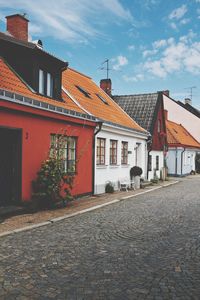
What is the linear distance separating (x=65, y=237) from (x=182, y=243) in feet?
7.88

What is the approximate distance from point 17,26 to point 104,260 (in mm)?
12926

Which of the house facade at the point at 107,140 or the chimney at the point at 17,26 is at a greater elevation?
the chimney at the point at 17,26

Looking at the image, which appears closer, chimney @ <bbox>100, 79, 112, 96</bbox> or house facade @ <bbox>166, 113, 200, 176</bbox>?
chimney @ <bbox>100, 79, 112, 96</bbox>

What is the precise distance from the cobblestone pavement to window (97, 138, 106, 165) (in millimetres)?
6743

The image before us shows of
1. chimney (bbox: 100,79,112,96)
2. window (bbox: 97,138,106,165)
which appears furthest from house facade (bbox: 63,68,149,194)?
chimney (bbox: 100,79,112,96)

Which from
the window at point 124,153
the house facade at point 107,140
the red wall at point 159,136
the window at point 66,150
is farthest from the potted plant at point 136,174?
the window at point 66,150

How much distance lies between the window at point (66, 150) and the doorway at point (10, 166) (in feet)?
4.50

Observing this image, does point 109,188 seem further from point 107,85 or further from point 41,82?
point 107,85

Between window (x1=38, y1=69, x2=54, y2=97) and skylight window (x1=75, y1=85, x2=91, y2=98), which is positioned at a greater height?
skylight window (x1=75, y1=85, x2=91, y2=98)

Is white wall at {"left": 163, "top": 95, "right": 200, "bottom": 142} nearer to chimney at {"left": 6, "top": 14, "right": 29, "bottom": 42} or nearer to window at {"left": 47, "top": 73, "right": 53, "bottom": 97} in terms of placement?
chimney at {"left": 6, "top": 14, "right": 29, "bottom": 42}

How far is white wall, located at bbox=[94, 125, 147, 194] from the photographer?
17.0 m

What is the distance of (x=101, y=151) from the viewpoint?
56.3ft

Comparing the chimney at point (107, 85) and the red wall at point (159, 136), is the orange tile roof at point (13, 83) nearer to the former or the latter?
the red wall at point (159, 136)

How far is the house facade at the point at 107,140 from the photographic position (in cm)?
1683
